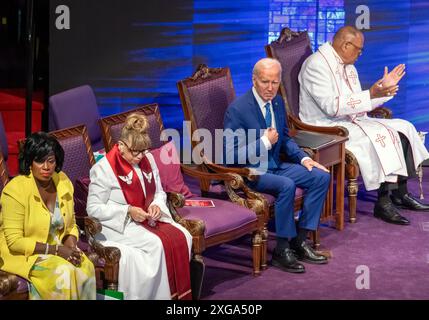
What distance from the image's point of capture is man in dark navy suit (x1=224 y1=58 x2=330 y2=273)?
21.9 feet

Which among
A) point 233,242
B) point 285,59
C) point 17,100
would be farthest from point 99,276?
point 17,100

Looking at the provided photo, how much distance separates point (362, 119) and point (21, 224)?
141 inches

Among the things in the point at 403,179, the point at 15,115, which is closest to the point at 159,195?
the point at 403,179

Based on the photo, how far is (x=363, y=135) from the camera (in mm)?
7801

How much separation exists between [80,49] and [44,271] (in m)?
4.47

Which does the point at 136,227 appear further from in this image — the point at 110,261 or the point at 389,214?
the point at 389,214

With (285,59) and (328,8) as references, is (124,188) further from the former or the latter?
(328,8)

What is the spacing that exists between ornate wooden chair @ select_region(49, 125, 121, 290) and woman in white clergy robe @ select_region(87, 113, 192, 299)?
0.19ft

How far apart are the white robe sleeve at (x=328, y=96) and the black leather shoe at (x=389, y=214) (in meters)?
0.73

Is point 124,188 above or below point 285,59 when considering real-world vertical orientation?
below

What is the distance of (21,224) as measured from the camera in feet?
17.2

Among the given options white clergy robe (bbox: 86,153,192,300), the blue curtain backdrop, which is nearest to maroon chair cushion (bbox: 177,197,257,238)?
white clergy robe (bbox: 86,153,192,300)

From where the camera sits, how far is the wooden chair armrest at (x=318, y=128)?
24.9 feet

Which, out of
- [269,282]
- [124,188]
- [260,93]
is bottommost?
[269,282]
